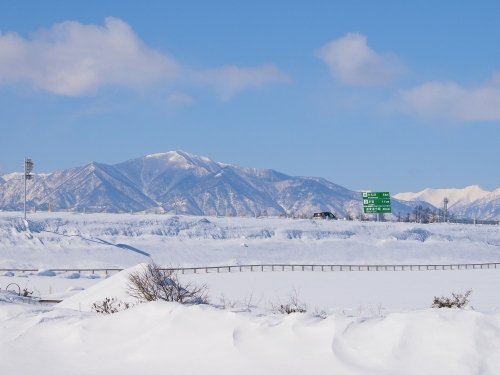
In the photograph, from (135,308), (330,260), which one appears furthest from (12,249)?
(135,308)

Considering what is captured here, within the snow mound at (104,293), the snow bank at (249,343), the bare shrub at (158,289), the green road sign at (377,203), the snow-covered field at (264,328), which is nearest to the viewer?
the snow bank at (249,343)

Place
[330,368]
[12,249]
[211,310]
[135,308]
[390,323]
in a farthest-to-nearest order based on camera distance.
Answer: [12,249] < [135,308] < [211,310] < [390,323] < [330,368]

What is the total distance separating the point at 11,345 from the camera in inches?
578

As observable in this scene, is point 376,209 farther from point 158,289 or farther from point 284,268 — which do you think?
point 158,289

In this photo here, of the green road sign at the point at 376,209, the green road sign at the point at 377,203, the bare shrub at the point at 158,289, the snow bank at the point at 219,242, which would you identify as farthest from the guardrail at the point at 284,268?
the bare shrub at the point at 158,289

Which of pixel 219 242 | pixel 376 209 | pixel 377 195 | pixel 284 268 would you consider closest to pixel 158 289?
pixel 284 268

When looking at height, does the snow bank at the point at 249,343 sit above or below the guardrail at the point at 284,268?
above

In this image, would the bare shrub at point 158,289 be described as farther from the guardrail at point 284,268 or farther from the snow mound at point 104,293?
the guardrail at point 284,268

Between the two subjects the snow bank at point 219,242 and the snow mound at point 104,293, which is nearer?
the snow mound at point 104,293

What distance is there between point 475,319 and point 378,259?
8005 cm

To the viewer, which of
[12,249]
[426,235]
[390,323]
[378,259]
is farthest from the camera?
[426,235]

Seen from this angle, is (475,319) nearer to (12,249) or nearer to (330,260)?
(12,249)

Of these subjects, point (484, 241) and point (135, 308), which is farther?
point (484, 241)

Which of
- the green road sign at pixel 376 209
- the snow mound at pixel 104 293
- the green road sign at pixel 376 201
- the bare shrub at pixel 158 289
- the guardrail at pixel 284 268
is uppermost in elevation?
the green road sign at pixel 376 201
